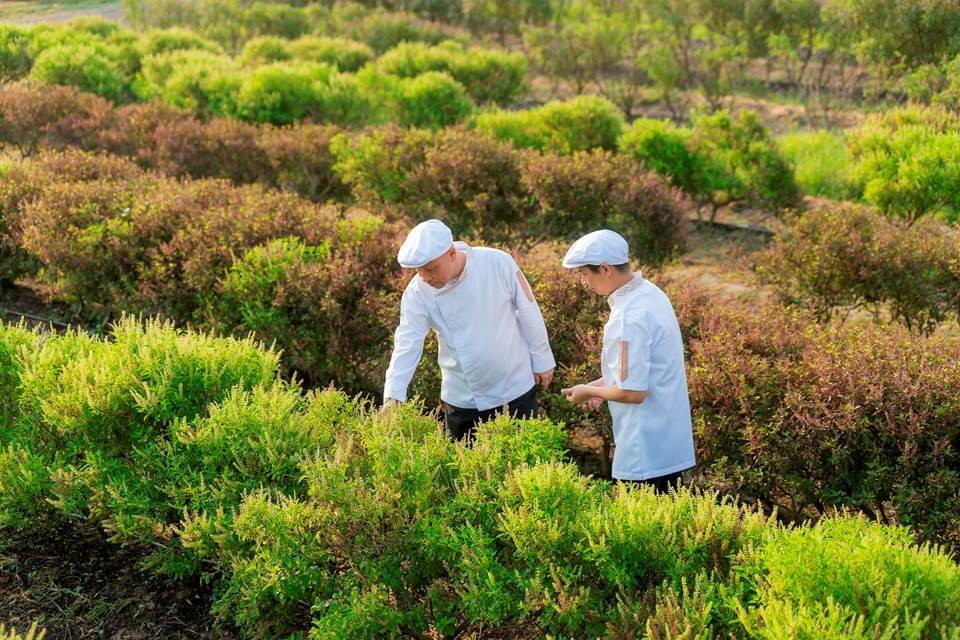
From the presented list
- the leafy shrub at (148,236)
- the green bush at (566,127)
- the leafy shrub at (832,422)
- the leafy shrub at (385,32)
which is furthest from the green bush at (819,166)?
the leafy shrub at (385,32)

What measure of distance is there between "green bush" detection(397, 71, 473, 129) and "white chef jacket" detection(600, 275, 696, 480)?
10868 mm

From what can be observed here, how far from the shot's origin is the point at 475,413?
4699 millimetres

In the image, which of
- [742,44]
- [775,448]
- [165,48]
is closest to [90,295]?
[775,448]

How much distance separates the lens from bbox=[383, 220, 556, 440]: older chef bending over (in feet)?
14.3

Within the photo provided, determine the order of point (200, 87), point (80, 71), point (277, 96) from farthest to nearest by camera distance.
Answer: point (80, 71) → point (200, 87) → point (277, 96)

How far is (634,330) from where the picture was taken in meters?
3.87

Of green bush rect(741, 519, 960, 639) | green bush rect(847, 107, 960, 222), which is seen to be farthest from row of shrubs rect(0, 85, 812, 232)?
green bush rect(741, 519, 960, 639)

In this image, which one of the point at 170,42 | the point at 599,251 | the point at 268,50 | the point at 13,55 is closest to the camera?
the point at 599,251

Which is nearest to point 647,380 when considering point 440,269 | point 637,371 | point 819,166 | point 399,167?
point 637,371

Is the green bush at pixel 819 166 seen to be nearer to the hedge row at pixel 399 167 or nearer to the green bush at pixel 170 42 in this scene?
the hedge row at pixel 399 167

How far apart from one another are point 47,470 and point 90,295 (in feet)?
11.5

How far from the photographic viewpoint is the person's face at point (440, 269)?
13.8ft

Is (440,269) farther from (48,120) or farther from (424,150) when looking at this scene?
(48,120)

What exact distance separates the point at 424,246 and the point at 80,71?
14.5 metres
